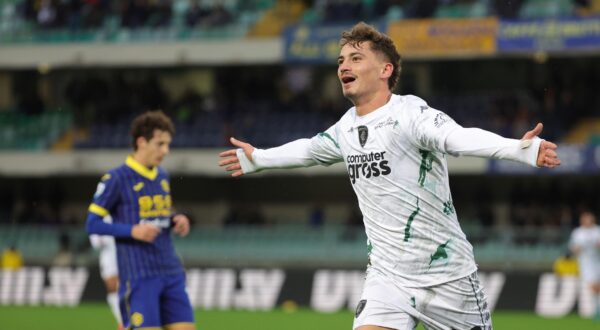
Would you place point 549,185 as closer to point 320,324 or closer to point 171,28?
point 171,28

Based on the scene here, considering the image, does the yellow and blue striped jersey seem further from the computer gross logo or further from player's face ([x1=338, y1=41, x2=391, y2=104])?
player's face ([x1=338, y1=41, x2=391, y2=104])

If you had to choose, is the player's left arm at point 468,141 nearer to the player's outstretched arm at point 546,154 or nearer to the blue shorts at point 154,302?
the player's outstretched arm at point 546,154

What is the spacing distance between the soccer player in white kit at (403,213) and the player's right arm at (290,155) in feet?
0.86

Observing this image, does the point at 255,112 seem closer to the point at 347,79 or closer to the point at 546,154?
the point at 347,79

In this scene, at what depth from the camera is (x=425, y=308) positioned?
7000mm

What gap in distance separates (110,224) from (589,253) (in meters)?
12.3

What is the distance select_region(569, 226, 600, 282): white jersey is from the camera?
20.1 meters

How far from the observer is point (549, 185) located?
100.0 ft

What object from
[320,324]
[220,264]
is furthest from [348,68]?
[220,264]

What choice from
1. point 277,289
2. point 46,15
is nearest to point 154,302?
point 277,289

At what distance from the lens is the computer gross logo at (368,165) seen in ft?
23.2

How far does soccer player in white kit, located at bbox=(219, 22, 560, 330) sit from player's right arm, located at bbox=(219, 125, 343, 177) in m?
0.26

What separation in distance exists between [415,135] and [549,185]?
2415 centimetres

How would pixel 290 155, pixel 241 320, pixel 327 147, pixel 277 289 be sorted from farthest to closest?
pixel 277 289 → pixel 241 320 → pixel 290 155 → pixel 327 147
